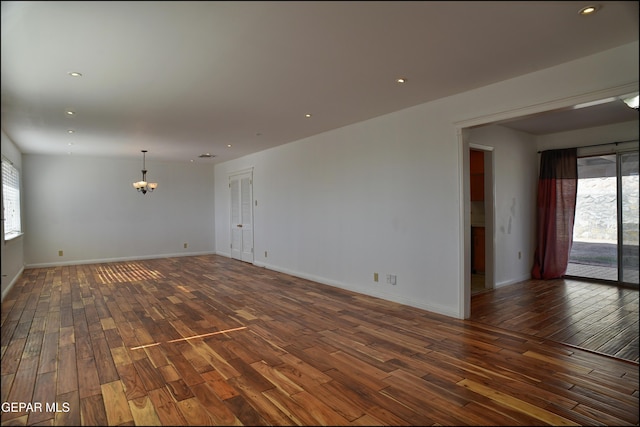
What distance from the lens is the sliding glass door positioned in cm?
214

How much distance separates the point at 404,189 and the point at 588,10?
8.71ft

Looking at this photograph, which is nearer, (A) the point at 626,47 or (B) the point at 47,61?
(A) the point at 626,47

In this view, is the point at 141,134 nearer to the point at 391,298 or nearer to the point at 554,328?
the point at 391,298

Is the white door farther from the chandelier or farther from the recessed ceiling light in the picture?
the recessed ceiling light

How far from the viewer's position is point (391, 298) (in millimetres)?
4852

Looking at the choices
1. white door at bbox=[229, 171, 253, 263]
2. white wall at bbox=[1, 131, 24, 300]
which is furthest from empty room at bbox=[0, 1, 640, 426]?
white door at bbox=[229, 171, 253, 263]

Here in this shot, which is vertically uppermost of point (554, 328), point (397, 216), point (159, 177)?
point (159, 177)

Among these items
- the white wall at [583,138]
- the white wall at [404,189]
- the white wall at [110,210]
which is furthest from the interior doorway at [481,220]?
the white wall at [110,210]

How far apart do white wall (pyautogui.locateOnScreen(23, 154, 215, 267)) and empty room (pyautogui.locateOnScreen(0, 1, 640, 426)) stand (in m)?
0.13

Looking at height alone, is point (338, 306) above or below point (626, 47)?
below

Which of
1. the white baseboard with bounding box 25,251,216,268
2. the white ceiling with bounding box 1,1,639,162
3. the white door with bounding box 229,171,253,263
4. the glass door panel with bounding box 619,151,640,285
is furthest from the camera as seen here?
the white door with bounding box 229,171,253,263

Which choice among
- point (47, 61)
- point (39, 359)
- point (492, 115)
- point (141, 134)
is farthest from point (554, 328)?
point (141, 134)

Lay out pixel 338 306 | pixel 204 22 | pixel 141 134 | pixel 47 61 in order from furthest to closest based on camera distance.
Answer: pixel 141 134, pixel 338 306, pixel 47 61, pixel 204 22

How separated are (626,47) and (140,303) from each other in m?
5.97
